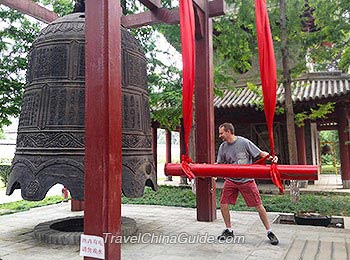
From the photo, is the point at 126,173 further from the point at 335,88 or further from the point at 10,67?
the point at 335,88

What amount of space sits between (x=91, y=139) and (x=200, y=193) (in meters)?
2.96

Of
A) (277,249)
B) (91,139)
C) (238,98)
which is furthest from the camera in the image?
(238,98)

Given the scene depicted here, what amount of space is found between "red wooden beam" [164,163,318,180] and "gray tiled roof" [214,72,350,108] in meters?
7.49

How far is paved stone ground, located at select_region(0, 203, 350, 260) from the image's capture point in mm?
3463

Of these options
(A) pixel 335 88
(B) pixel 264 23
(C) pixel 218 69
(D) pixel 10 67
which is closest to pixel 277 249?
(B) pixel 264 23

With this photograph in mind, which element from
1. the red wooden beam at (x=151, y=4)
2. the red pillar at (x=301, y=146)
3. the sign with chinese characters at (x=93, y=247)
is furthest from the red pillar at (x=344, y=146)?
the sign with chinese characters at (x=93, y=247)

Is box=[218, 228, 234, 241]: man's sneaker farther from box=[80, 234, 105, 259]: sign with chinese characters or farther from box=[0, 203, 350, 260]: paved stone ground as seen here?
box=[80, 234, 105, 259]: sign with chinese characters

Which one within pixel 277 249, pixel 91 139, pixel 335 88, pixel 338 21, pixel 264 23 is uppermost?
pixel 338 21

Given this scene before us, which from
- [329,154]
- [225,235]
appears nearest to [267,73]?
[225,235]

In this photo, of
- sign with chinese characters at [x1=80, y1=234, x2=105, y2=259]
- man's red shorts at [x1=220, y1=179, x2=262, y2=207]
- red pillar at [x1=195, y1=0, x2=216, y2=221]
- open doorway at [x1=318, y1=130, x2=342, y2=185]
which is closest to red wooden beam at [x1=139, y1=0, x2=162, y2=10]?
red pillar at [x1=195, y1=0, x2=216, y2=221]

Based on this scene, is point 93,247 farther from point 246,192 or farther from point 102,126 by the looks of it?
point 246,192

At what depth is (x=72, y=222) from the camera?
4.92m

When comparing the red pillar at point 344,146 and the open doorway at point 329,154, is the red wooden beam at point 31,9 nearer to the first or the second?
the red pillar at point 344,146

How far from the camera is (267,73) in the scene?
292cm
